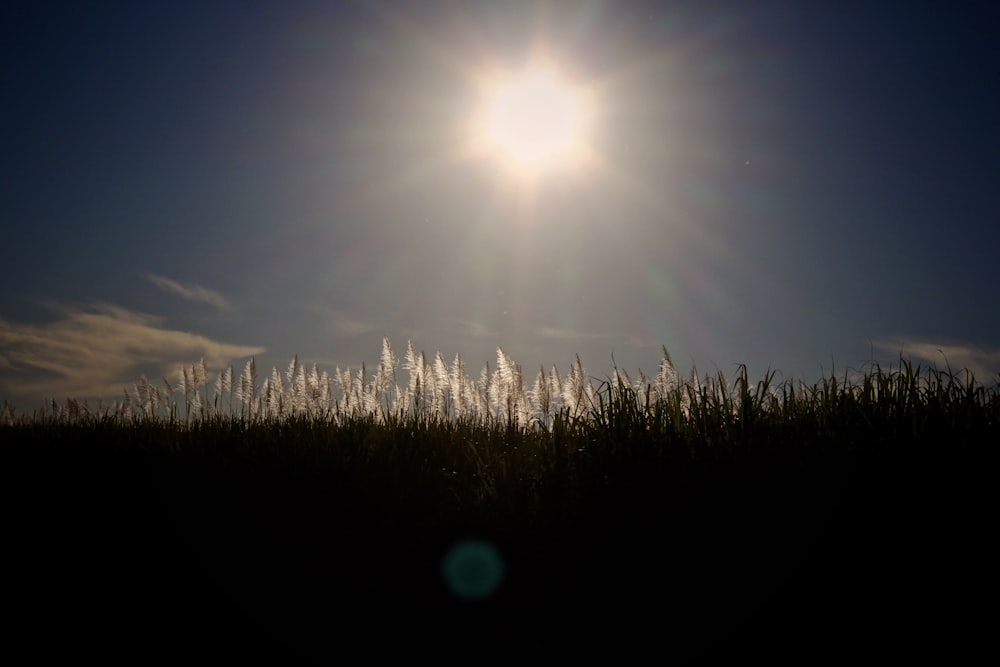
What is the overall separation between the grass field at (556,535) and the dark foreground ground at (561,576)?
0.04ft

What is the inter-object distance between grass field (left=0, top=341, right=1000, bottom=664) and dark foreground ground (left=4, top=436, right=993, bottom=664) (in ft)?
0.04

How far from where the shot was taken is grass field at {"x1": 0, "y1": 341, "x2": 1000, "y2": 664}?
3230mm

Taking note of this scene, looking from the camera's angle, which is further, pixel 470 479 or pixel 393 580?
pixel 470 479

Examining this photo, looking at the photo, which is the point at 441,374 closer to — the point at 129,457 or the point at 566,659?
the point at 129,457

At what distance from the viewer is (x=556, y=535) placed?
393 centimetres

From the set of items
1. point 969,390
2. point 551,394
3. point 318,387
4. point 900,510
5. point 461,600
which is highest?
point 318,387

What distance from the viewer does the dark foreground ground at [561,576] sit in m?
3.12

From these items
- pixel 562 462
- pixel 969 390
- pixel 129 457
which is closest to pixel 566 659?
pixel 562 462

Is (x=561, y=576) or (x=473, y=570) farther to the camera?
(x=473, y=570)

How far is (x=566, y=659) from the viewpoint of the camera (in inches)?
123

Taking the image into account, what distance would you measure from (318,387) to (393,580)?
23.1 feet

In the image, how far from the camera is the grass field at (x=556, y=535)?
127 inches

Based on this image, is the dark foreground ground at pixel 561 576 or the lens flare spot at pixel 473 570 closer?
the dark foreground ground at pixel 561 576

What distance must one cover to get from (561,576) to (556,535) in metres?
0.30
